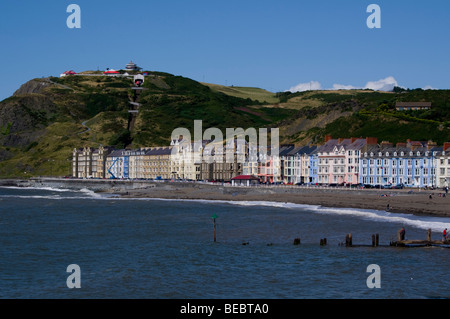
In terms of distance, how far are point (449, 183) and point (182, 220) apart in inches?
2015

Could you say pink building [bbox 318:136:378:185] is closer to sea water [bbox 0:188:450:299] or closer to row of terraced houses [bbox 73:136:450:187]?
row of terraced houses [bbox 73:136:450:187]

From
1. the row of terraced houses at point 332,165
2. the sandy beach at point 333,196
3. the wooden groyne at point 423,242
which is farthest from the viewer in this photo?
the row of terraced houses at point 332,165

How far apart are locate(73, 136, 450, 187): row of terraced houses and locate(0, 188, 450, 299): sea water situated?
35.4 metres

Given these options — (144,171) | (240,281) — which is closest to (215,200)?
(240,281)

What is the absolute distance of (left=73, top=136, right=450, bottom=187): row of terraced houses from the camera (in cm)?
10531

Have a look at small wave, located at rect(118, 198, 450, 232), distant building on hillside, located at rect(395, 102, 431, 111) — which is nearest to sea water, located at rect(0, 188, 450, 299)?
small wave, located at rect(118, 198, 450, 232)

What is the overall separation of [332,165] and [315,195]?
1098 inches

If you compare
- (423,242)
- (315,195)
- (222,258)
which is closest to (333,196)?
(315,195)

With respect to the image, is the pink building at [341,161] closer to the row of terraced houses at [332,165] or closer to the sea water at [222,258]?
the row of terraced houses at [332,165]

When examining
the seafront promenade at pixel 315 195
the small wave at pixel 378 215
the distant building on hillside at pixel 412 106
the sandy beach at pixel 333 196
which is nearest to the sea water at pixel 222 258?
the small wave at pixel 378 215

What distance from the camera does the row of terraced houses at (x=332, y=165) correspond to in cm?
10531

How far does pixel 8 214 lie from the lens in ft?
276

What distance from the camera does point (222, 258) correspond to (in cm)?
4391

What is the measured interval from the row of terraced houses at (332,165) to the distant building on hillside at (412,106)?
3622cm
